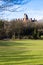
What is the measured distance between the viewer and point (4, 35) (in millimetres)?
43500

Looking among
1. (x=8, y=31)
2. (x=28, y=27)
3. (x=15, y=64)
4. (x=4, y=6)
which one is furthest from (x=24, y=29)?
(x=4, y=6)

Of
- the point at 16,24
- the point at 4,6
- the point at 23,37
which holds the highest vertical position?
the point at 4,6

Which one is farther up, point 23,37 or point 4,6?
point 4,6

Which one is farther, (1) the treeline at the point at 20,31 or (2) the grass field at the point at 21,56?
(1) the treeline at the point at 20,31

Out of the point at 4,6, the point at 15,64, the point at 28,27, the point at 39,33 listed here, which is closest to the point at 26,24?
the point at 28,27

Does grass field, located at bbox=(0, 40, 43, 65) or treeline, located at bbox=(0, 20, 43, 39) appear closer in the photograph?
grass field, located at bbox=(0, 40, 43, 65)

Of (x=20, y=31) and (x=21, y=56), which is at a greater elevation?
(x=21, y=56)

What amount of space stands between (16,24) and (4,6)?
41.1m

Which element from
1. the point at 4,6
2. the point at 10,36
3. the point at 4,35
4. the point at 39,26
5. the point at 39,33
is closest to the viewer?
the point at 4,6

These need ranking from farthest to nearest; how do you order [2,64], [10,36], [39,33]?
1. [39,33]
2. [10,36]
3. [2,64]

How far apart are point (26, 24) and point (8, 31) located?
8181 mm

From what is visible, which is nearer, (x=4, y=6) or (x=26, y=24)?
(x=4, y=6)

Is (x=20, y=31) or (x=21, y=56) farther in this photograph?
(x=20, y=31)

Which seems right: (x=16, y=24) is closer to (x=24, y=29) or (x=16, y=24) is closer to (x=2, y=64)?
(x=24, y=29)
